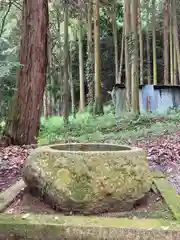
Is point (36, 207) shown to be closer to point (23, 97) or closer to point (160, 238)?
point (160, 238)

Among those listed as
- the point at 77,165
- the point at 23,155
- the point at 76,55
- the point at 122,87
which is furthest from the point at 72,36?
the point at 77,165

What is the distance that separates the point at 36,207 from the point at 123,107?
12.5 meters

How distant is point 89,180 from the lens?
324 centimetres

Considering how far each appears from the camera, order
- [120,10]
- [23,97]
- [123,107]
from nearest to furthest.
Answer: [23,97]
[123,107]
[120,10]

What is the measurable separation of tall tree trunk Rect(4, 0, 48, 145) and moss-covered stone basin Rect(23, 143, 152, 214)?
3.64 meters

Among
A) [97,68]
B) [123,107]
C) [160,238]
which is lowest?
[160,238]

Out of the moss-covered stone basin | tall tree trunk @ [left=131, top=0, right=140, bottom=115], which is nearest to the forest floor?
tall tree trunk @ [left=131, top=0, right=140, bottom=115]

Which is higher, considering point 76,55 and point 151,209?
point 76,55

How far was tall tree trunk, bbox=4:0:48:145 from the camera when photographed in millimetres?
7059

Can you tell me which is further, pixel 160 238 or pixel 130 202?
pixel 130 202

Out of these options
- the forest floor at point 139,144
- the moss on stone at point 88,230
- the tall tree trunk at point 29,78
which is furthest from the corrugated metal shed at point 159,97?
the moss on stone at point 88,230

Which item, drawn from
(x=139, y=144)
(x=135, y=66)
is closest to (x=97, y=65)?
(x=135, y=66)

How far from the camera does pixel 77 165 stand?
3297 millimetres

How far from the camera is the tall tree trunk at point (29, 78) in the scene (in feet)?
23.2
